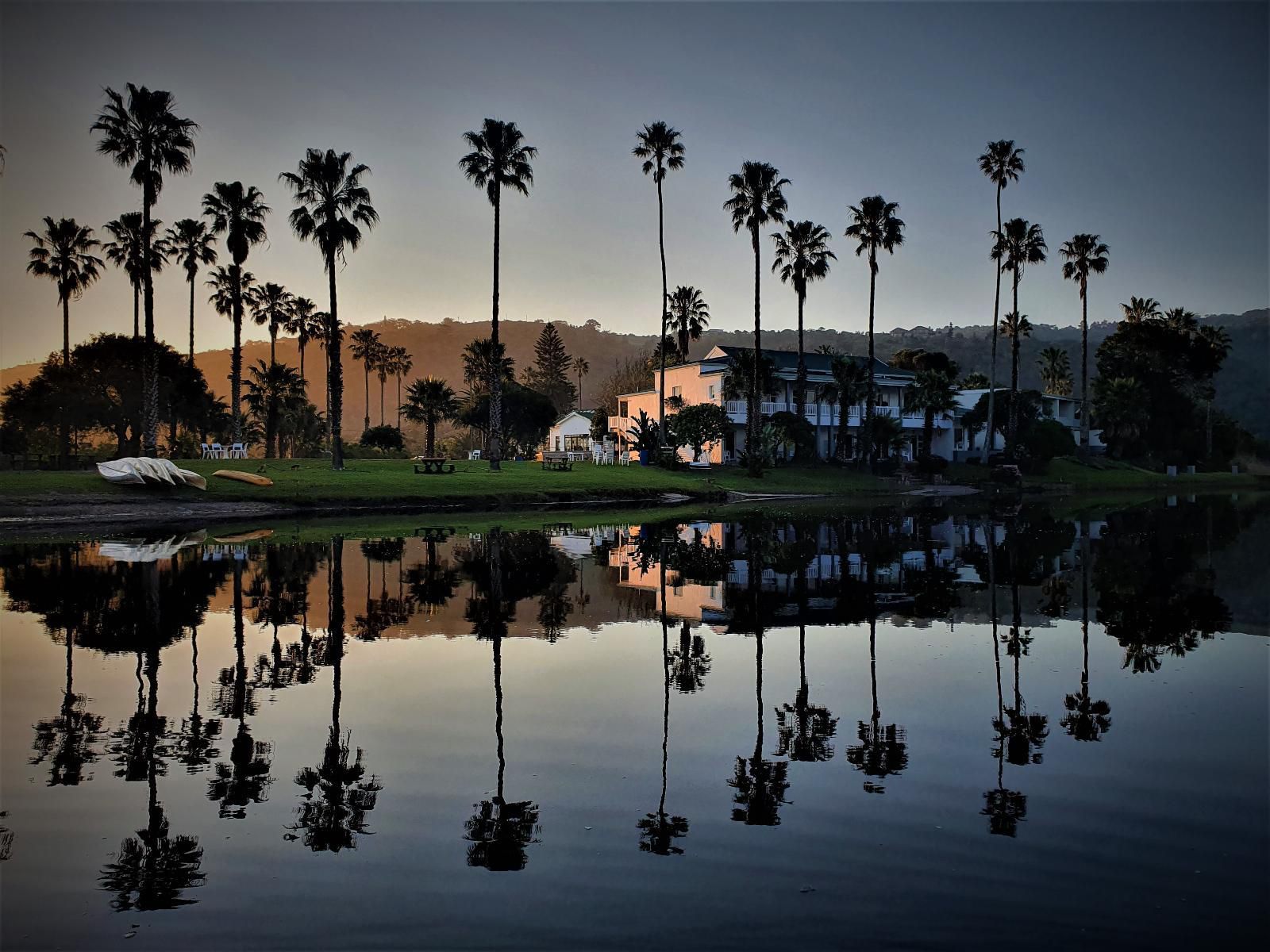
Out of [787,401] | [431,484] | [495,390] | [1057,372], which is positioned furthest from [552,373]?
[431,484]

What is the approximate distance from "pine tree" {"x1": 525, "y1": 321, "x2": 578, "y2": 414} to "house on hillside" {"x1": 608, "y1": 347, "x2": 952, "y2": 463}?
64.7 m

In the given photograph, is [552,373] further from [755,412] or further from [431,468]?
[431,468]

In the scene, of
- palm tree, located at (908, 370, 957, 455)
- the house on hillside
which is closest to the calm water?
palm tree, located at (908, 370, 957, 455)

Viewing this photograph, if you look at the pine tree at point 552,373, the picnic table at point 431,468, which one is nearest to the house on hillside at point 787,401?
the picnic table at point 431,468

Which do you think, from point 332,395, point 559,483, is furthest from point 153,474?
point 559,483

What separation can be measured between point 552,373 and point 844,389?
87797 millimetres

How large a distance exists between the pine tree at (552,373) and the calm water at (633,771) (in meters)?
139

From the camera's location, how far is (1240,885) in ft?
19.2

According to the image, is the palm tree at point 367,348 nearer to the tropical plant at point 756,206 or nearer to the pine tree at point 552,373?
the pine tree at point 552,373

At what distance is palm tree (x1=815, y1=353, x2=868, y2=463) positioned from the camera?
246 ft

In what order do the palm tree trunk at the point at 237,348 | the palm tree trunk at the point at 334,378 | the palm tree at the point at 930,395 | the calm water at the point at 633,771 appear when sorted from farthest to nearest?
the palm tree at the point at 930,395 → the palm tree trunk at the point at 237,348 → the palm tree trunk at the point at 334,378 → the calm water at the point at 633,771

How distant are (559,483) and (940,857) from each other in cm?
4679

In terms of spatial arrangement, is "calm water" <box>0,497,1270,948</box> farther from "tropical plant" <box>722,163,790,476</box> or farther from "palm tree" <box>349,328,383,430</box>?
"palm tree" <box>349,328,383,430</box>

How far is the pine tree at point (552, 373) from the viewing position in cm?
15525
